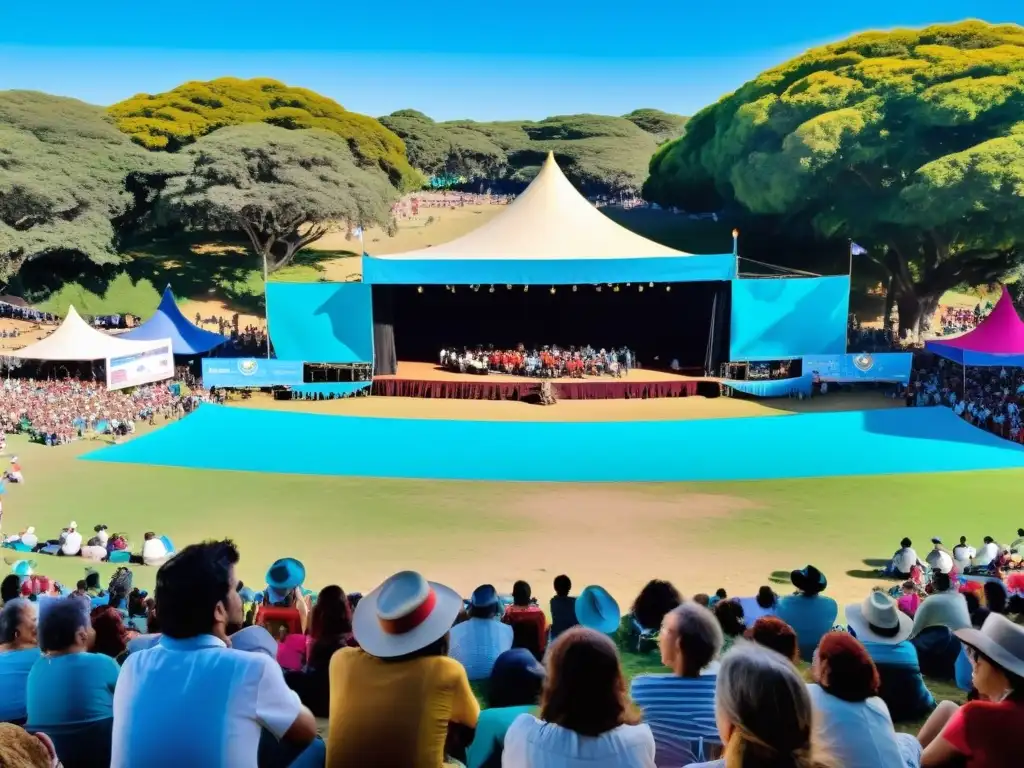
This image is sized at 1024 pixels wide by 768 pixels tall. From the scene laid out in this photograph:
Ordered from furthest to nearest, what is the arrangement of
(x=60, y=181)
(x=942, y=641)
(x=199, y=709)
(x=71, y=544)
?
(x=60, y=181) → (x=71, y=544) → (x=942, y=641) → (x=199, y=709)

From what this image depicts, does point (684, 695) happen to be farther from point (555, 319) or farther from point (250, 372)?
point (555, 319)

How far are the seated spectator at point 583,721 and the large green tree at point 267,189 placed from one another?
3566cm

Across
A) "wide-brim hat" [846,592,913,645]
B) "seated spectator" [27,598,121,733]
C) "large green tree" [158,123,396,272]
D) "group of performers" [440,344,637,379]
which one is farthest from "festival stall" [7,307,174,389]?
"wide-brim hat" [846,592,913,645]

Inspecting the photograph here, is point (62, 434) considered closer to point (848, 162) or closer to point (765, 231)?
point (848, 162)

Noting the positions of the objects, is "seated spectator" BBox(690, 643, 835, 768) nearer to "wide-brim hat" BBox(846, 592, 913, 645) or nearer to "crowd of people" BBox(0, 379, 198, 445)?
"wide-brim hat" BBox(846, 592, 913, 645)

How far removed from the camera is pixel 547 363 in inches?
945

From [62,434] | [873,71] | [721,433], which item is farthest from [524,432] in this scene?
[873,71]

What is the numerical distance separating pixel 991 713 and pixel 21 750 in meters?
2.35

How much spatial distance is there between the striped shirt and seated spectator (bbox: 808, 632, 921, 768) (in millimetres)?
376

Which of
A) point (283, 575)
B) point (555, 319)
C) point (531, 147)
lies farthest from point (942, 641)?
point (531, 147)

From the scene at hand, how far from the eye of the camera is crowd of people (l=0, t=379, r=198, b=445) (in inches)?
747

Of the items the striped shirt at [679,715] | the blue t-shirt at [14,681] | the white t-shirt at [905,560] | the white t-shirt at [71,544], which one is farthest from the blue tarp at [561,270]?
the striped shirt at [679,715]

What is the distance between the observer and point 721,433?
17938 mm

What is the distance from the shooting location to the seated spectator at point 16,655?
3410mm
